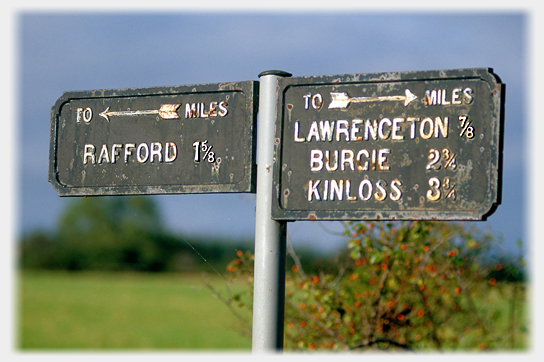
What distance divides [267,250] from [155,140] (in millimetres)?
768

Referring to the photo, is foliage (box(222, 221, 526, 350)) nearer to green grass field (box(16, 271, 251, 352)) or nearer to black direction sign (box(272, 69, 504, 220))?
black direction sign (box(272, 69, 504, 220))

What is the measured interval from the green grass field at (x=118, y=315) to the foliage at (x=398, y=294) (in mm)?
6956

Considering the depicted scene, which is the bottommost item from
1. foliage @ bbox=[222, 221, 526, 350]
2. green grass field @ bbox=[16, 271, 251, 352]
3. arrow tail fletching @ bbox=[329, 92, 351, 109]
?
green grass field @ bbox=[16, 271, 251, 352]

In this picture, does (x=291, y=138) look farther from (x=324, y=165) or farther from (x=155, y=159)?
(x=155, y=159)

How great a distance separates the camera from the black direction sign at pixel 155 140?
263 cm

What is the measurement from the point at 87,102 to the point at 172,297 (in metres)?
35.5

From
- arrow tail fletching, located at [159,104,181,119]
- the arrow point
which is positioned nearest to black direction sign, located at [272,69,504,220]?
the arrow point

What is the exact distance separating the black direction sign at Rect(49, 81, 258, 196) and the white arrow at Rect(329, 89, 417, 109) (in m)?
0.38

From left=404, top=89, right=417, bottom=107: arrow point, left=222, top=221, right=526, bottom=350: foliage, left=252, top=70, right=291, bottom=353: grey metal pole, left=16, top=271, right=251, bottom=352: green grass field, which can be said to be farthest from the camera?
left=16, top=271, right=251, bottom=352: green grass field

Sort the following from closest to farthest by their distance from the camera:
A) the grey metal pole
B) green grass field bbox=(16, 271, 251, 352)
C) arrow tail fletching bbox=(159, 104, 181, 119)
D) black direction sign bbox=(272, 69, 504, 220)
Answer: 1. black direction sign bbox=(272, 69, 504, 220)
2. the grey metal pole
3. arrow tail fletching bbox=(159, 104, 181, 119)
4. green grass field bbox=(16, 271, 251, 352)

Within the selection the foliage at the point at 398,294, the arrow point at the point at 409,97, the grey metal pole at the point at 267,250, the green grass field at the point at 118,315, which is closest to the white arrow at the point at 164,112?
the grey metal pole at the point at 267,250

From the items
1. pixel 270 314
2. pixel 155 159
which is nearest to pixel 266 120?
pixel 155 159

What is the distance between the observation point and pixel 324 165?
2.50 meters

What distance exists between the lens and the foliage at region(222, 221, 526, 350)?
4.60m
